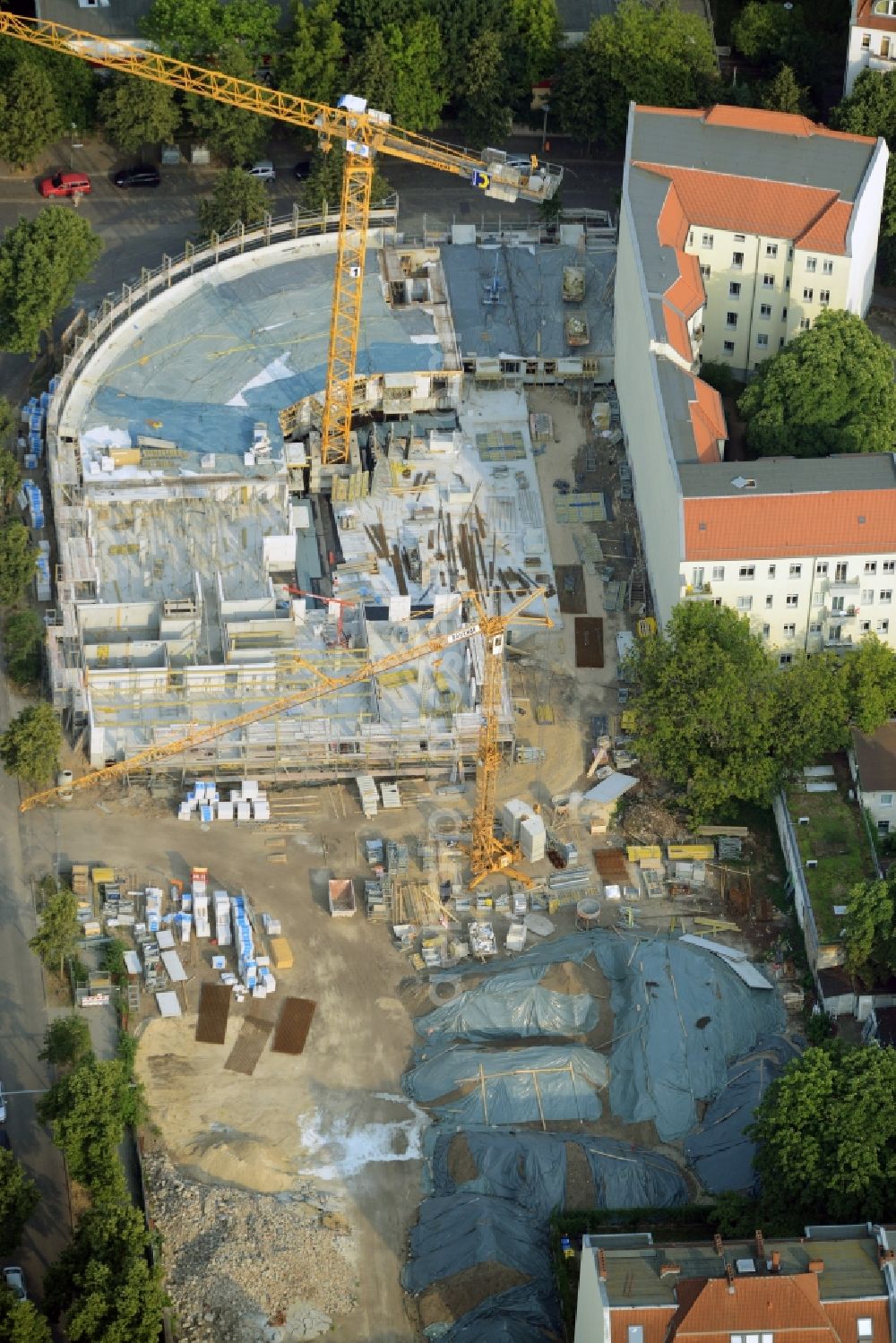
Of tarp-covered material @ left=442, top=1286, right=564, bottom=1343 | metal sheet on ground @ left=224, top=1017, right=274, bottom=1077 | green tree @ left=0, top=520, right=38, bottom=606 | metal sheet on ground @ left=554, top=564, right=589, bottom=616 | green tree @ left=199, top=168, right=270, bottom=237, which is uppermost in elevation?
green tree @ left=199, top=168, right=270, bottom=237

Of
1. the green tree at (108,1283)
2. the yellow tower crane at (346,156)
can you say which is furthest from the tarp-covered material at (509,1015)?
the yellow tower crane at (346,156)

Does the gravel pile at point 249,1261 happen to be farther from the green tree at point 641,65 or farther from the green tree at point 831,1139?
the green tree at point 641,65

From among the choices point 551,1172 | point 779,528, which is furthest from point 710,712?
point 551,1172

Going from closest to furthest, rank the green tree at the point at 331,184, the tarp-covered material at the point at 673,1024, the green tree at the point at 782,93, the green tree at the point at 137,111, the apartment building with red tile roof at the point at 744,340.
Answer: the tarp-covered material at the point at 673,1024
the apartment building with red tile roof at the point at 744,340
the green tree at the point at 331,184
the green tree at the point at 782,93
the green tree at the point at 137,111

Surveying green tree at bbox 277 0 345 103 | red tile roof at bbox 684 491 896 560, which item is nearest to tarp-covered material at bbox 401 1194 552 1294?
red tile roof at bbox 684 491 896 560

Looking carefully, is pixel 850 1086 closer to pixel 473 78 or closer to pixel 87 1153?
pixel 87 1153

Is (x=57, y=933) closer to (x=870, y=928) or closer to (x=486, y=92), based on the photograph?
(x=870, y=928)

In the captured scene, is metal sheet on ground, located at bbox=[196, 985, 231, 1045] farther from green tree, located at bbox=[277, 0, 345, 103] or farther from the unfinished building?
green tree, located at bbox=[277, 0, 345, 103]

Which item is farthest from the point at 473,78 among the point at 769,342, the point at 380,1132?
the point at 380,1132
